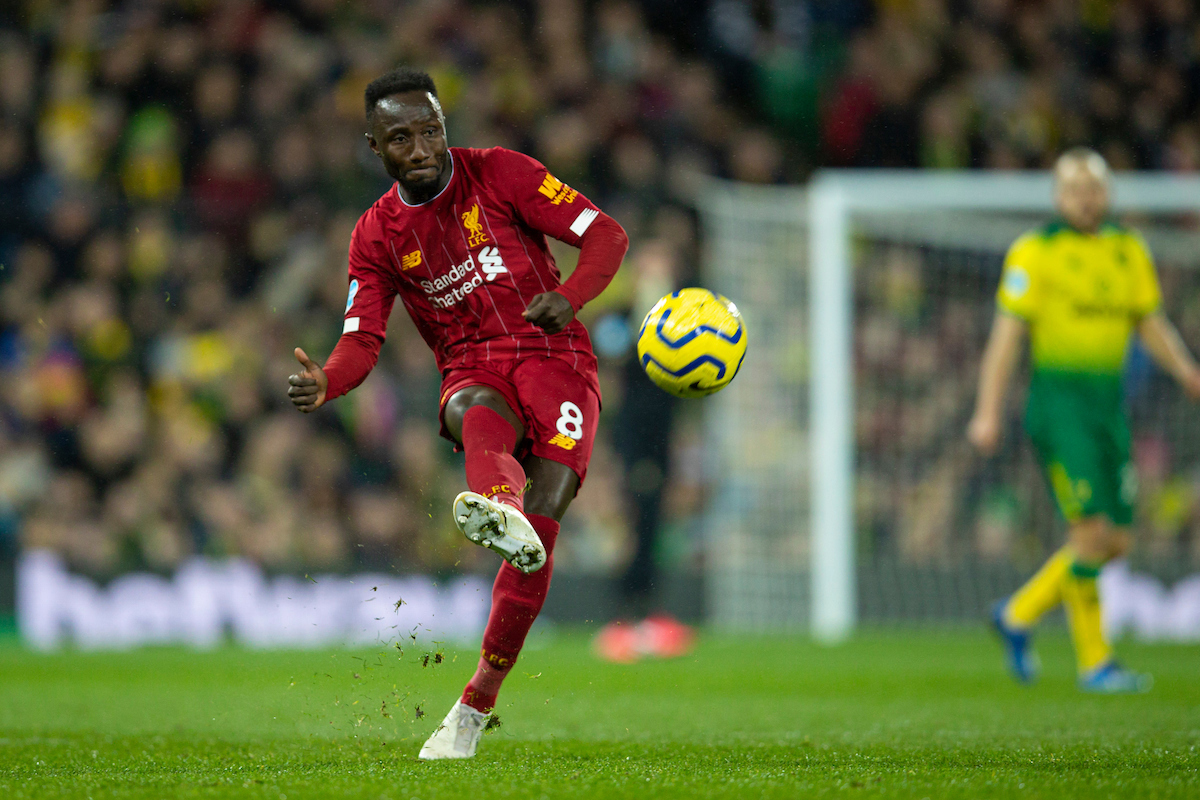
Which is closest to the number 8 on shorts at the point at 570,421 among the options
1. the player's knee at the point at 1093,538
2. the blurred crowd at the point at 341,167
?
the player's knee at the point at 1093,538

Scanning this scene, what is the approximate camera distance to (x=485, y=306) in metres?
4.36

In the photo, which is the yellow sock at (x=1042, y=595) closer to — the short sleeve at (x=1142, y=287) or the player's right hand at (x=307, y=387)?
the short sleeve at (x=1142, y=287)

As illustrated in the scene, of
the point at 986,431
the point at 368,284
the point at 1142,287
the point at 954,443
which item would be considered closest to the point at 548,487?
the point at 368,284

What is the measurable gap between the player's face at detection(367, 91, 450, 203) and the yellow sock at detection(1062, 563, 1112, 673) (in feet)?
12.9

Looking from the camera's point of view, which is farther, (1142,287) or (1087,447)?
(1142,287)

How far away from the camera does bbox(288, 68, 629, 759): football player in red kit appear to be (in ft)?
13.7

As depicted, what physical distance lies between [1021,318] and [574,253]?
4.48 meters

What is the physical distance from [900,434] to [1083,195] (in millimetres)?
4498

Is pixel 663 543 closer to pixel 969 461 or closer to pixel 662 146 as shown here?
pixel 969 461

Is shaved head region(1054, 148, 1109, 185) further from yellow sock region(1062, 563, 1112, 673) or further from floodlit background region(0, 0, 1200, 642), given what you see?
floodlit background region(0, 0, 1200, 642)

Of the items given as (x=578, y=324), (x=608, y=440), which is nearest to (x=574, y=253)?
(x=608, y=440)

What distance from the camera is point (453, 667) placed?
802 centimetres

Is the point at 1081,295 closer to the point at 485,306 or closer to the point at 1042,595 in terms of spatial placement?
the point at 1042,595

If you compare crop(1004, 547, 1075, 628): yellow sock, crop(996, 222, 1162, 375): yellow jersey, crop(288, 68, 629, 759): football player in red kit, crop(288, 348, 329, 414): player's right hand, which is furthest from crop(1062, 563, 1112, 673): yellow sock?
crop(288, 348, 329, 414): player's right hand
